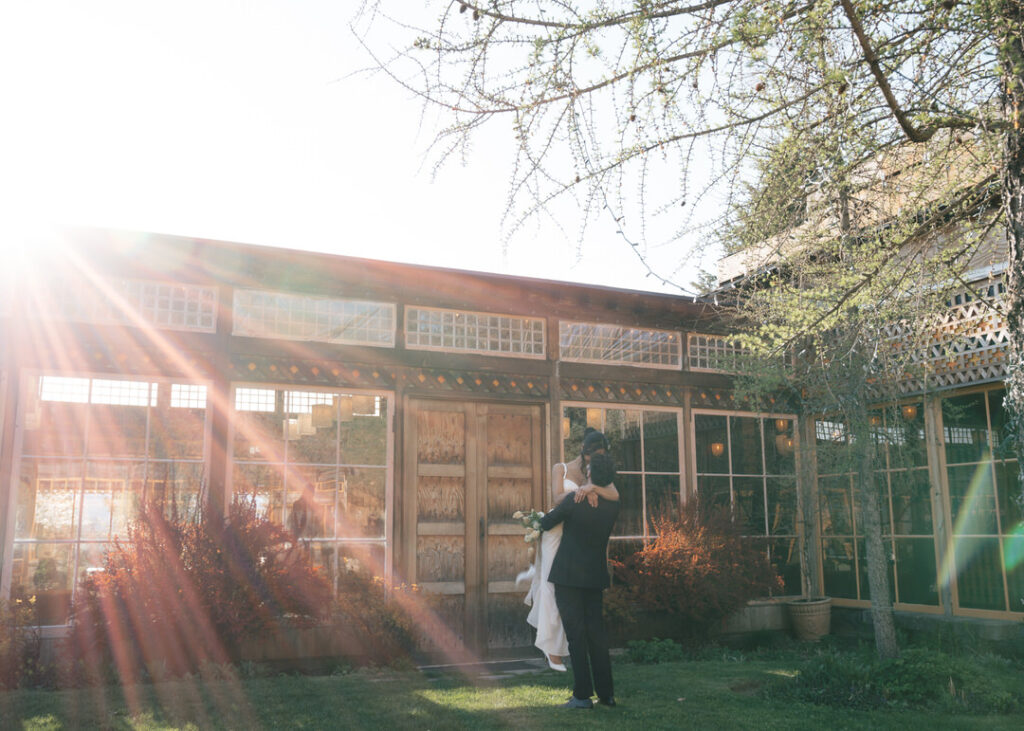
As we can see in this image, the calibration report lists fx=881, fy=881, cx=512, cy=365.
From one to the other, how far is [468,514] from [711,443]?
10.5 feet

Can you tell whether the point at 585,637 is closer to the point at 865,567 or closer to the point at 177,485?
the point at 177,485

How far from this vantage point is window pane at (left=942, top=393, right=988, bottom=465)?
891cm

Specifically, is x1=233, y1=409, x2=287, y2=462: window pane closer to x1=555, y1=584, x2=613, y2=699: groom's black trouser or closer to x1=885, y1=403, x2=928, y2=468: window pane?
x1=555, y1=584, x2=613, y2=699: groom's black trouser

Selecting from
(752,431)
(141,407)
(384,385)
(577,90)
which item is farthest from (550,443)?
(577,90)

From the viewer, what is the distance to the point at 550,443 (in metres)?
9.22

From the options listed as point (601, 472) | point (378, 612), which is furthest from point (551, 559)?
point (378, 612)

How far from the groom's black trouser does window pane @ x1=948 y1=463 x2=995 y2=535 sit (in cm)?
527

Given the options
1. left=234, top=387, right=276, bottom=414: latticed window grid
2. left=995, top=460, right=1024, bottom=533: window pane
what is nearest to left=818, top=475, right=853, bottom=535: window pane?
left=995, top=460, right=1024, bottom=533: window pane

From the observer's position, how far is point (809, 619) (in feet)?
31.7

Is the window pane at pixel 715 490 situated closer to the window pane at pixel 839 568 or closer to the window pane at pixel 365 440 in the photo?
the window pane at pixel 839 568

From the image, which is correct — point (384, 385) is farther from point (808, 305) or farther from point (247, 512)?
point (808, 305)

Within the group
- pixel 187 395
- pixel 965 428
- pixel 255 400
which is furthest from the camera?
pixel 965 428

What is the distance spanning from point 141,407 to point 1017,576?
8.30 metres

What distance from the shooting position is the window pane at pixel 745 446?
10.3 meters
